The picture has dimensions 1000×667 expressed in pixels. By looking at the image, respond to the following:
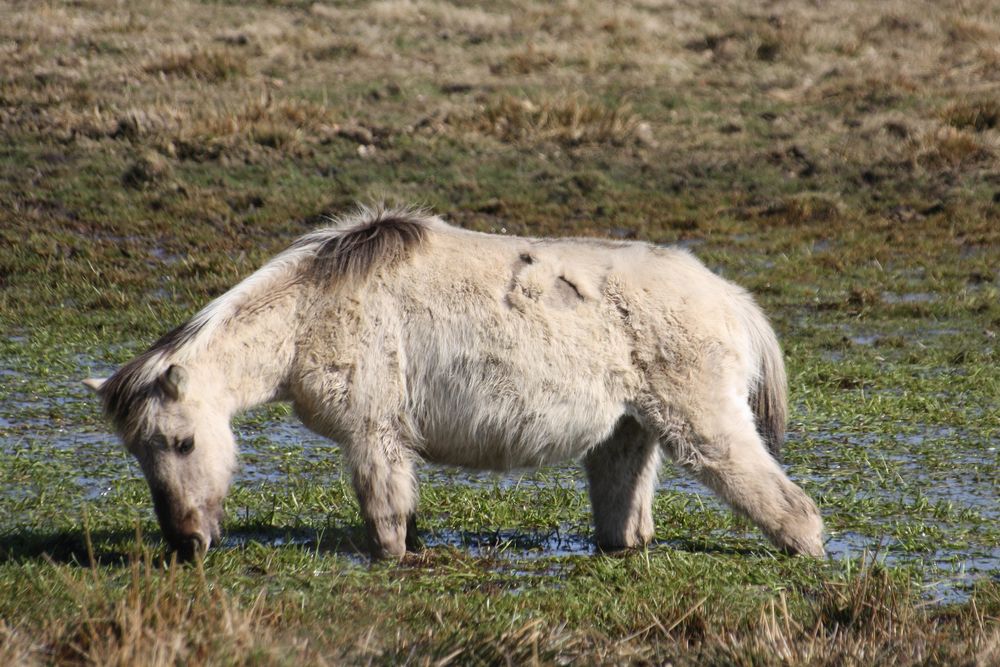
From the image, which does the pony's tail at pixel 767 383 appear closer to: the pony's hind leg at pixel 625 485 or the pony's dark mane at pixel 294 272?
the pony's hind leg at pixel 625 485

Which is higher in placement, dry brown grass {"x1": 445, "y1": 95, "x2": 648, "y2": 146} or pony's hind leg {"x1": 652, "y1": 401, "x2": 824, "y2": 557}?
dry brown grass {"x1": 445, "y1": 95, "x2": 648, "y2": 146}

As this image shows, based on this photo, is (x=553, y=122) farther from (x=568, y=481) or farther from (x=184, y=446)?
(x=184, y=446)

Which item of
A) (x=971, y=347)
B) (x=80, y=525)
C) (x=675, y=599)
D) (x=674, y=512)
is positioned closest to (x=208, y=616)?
(x=675, y=599)

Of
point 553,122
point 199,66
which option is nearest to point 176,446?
point 553,122

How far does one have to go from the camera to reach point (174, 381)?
5.36 m

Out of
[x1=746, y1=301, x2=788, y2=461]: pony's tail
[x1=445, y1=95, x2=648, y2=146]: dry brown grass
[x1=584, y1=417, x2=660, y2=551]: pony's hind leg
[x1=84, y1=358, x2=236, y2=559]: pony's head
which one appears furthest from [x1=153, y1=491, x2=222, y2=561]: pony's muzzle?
[x1=445, y1=95, x2=648, y2=146]: dry brown grass

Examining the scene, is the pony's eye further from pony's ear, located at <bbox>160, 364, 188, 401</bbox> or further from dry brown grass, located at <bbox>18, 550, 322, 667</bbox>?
dry brown grass, located at <bbox>18, 550, 322, 667</bbox>

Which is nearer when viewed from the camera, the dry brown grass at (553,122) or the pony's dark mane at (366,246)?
the pony's dark mane at (366,246)

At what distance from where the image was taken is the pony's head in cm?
535

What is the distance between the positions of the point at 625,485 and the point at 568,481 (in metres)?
1.42

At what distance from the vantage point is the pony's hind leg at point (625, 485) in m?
6.14

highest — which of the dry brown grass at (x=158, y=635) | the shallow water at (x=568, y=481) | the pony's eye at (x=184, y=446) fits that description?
the pony's eye at (x=184, y=446)

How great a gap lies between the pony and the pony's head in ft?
0.05

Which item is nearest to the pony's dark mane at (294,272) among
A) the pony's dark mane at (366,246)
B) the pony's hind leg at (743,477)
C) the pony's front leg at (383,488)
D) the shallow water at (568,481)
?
the pony's dark mane at (366,246)
